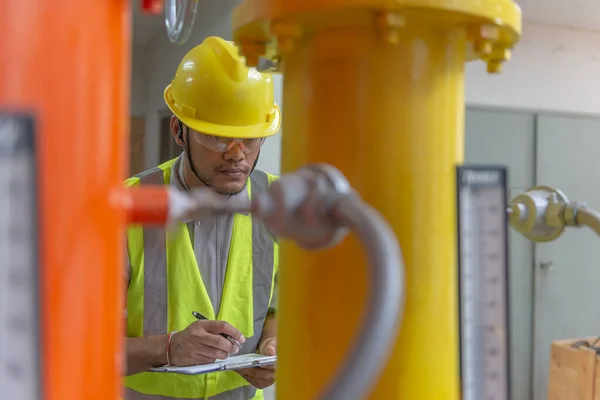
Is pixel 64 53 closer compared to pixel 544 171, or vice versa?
pixel 64 53

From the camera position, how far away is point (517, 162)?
11.5 ft

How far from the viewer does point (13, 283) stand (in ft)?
0.83

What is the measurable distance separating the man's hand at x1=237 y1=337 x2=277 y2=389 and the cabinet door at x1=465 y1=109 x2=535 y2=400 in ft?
7.85

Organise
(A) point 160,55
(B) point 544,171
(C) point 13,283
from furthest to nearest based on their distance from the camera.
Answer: (A) point 160,55, (B) point 544,171, (C) point 13,283

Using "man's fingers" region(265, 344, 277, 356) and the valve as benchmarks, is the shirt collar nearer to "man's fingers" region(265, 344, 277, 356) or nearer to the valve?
"man's fingers" region(265, 344, 277, 356)

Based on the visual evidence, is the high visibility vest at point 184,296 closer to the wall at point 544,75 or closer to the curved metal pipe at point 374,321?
the curved metal pipe at point 374,321

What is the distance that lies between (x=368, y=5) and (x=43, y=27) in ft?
0.75

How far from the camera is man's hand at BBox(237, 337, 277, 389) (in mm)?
1298

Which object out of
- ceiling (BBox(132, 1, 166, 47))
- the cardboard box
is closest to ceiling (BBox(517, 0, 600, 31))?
the cardboard box

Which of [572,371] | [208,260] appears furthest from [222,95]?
[572,371]

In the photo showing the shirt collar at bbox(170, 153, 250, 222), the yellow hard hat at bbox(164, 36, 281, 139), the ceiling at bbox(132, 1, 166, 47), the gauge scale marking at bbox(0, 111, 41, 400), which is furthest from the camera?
the ceiling at bbox(132, 1, 166, 47)

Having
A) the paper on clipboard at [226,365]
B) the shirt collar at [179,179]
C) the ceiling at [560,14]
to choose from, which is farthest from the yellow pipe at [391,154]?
the ceiling at [560,14]

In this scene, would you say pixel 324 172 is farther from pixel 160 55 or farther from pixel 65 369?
pixel 160 55

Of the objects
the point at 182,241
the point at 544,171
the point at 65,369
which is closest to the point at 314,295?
the point at 65,369
